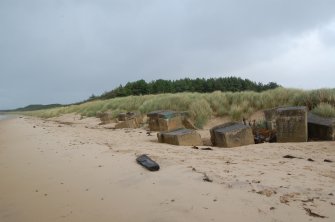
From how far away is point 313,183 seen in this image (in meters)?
3.75

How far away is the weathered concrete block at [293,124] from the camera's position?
727 cm

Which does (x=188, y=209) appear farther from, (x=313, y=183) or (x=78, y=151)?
(x=78, y=151)

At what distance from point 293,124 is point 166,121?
392 cm

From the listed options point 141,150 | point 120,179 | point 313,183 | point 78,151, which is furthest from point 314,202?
point 78,151

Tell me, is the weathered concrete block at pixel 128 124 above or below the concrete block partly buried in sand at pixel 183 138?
below

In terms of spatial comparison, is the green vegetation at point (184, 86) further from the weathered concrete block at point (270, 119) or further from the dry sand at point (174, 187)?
the dry sand at point (174, 187)

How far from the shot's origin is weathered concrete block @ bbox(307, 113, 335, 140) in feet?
23.8

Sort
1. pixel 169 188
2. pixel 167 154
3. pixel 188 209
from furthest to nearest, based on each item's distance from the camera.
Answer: pixel 167 154 < pixel 169 188 < pixel 188 209

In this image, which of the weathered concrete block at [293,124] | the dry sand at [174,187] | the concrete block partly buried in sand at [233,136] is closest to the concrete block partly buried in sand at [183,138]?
the concrete block partly buried in sand at [233,136]

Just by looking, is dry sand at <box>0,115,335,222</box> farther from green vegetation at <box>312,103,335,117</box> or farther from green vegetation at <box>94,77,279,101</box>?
green vegetation at <box>94,77,279,101</box>

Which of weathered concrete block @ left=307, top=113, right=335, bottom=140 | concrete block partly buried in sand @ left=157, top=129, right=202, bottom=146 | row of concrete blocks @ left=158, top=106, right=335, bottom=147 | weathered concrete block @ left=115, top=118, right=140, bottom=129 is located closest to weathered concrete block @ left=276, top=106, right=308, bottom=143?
row of concrete blocks @ left=158, top=106, right=335, bottom=147

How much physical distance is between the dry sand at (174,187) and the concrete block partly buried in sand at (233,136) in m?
0.91

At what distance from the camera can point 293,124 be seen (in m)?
7.34

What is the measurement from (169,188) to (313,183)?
1.56 meters
